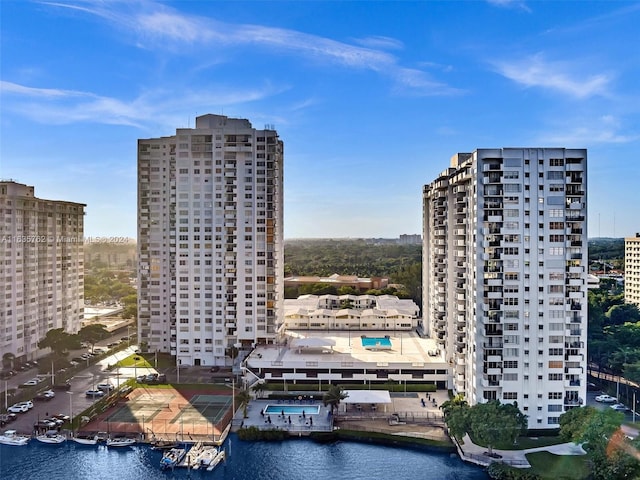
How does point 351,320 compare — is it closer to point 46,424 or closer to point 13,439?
point 46,424

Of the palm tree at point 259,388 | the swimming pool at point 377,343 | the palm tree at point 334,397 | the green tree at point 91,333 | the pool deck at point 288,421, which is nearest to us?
the pool deck at point 288,421

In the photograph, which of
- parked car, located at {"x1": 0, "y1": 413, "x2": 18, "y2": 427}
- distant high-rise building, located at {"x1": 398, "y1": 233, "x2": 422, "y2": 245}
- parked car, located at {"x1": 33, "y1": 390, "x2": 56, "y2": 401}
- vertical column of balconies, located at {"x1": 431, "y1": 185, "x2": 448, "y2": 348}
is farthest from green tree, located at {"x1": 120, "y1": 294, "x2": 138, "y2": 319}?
distant high-rise building, located at {"x1": 398, "y1": 233, "x2": 422, "y2": 245}

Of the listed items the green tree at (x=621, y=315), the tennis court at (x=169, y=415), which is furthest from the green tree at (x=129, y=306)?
the green tree at (x=621, y=315)

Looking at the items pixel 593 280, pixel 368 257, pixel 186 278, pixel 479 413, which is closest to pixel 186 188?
pixel 186 278

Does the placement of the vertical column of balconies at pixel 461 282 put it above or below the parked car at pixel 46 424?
above

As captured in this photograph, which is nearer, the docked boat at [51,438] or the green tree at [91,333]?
the docked boat at [51,438]

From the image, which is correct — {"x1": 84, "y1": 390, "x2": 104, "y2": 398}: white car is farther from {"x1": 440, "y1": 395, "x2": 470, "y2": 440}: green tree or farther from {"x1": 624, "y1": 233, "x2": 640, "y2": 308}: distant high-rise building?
{"x1": 624, "y1": 233, "x2": 640, "y2": 308}: distant high-rise building

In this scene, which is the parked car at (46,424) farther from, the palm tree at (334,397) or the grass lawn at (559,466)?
the grass lawn at (559,466)
